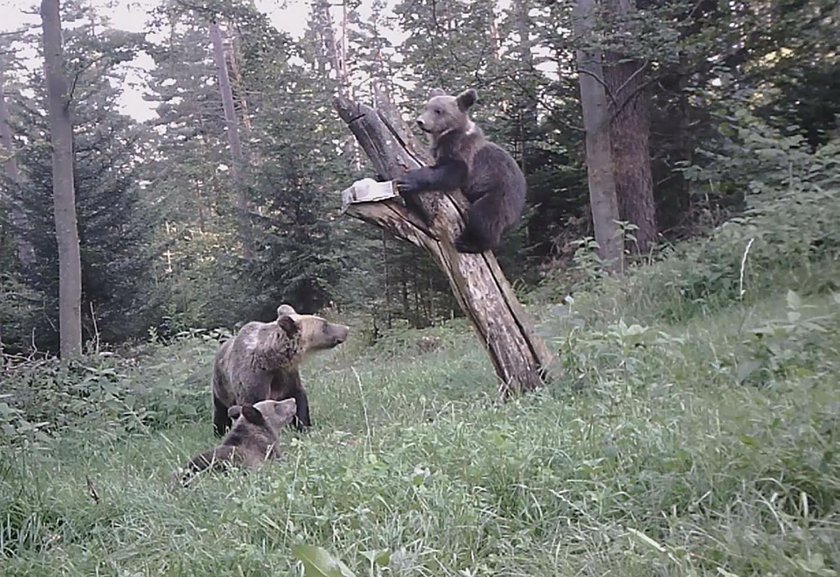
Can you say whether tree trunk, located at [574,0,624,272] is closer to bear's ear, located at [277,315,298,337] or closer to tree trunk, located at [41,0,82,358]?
bear's ear, located at [277,315,298,337]

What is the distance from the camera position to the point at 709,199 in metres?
14.2

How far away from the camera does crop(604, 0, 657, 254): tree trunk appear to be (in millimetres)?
12844

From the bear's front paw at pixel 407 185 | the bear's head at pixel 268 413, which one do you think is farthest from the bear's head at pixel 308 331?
the bear's front paw at pixel 407 185

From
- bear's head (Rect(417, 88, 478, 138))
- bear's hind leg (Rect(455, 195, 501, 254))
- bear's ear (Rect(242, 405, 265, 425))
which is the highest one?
bear's head (Rect(417, 88, 478, 138))

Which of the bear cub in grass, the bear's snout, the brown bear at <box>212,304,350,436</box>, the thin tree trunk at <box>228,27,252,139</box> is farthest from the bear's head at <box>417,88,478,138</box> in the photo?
the thin tree trunk at <box>228,27,252,139</box>

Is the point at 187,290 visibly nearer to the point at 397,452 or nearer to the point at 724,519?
the point at 397,452

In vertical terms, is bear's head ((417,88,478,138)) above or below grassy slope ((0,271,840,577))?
above

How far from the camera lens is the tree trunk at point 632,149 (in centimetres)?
1284

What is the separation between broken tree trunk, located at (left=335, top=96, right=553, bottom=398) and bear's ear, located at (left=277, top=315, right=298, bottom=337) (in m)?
1.43

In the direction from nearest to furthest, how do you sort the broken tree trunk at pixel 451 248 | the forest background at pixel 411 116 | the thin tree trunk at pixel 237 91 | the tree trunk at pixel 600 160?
the broken tree trunk at pixel 451 248 → the forest background at pixel 411 116 → the tree trunk at pixel 600 160 → the thin tree trunk at pixel 237 91

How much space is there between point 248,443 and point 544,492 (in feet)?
8.92

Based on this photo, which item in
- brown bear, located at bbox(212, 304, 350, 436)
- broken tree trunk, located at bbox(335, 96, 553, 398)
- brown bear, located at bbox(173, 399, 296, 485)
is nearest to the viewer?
brown bear, located at bbox(173, 399, 296, 485)

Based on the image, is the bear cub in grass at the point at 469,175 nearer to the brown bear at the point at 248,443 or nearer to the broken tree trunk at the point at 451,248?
the broken tree trunk at the point at 451,248

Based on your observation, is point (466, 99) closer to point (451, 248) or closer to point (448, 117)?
point (448, 117)
